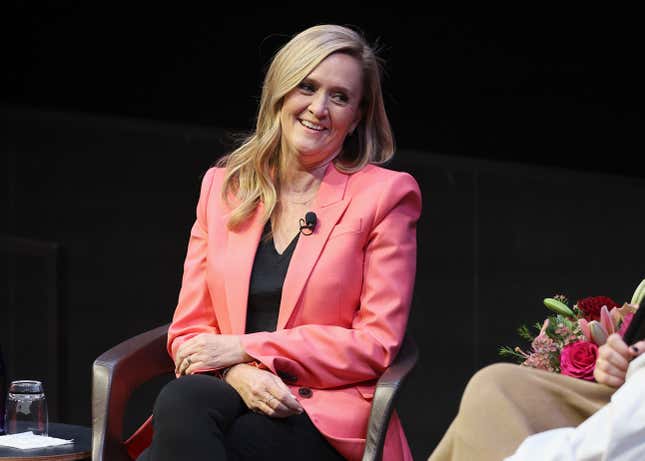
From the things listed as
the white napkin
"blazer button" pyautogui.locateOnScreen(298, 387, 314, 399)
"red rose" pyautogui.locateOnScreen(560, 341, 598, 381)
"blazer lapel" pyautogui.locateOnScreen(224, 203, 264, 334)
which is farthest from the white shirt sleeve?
the white napkin

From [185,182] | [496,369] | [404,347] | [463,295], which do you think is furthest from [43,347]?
[496,369]

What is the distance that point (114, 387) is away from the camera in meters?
4.11

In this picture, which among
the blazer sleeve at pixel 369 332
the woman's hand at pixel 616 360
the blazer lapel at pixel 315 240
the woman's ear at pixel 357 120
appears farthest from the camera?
the woman's ear at pixel 357 120

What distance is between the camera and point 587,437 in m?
3.14

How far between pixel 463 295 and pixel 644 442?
259 centimetres

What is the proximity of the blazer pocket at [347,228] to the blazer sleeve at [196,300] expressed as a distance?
418mm

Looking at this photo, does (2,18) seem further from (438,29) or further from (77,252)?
(438,29)

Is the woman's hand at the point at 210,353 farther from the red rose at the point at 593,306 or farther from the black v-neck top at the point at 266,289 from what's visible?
the red rose at the point at 593,306

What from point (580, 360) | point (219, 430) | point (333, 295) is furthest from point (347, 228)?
point (580, 360)

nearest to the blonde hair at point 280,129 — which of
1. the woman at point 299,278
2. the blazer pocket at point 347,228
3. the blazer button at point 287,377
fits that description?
the woman at point 299,278

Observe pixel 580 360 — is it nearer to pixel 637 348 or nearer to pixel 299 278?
pixel 637 348

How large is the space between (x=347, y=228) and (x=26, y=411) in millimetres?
1164

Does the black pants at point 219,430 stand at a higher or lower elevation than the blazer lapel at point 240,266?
lower

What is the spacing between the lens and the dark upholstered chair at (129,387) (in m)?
3.89
